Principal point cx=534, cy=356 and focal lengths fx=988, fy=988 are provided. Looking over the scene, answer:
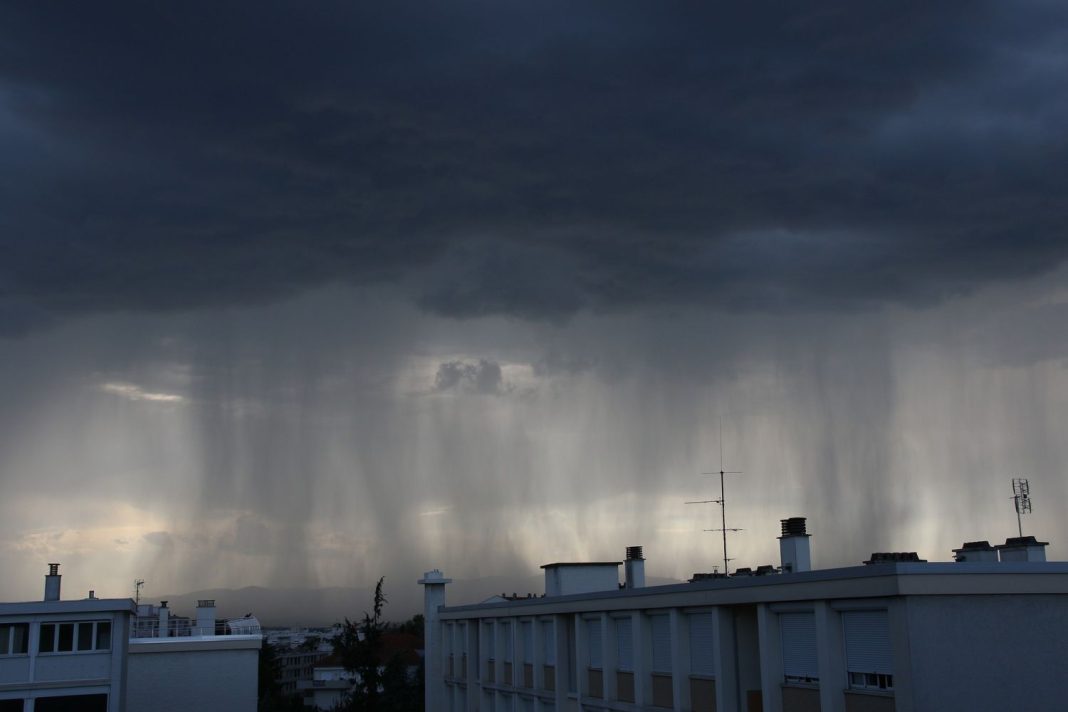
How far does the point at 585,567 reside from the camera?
52.2 metres

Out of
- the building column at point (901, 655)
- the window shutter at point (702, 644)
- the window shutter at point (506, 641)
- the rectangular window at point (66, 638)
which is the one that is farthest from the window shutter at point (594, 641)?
the rectangular window at point (66, 638)

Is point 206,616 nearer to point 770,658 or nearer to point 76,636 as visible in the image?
point 76,636

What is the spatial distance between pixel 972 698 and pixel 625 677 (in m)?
16.9

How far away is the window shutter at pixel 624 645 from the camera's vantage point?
1500 inches

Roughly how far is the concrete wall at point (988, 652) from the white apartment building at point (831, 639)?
0.03m

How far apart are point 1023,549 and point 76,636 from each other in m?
38.1

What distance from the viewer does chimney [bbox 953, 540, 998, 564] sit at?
109ft

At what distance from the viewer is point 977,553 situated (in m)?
33.3

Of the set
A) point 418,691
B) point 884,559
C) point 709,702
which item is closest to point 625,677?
point 709,702

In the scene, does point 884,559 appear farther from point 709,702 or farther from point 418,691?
point 418,691

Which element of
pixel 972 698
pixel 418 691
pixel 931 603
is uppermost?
pixel 931 603

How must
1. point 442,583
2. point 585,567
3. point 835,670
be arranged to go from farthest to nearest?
1. point 442,583
2. point 585,567
3. point 835,670

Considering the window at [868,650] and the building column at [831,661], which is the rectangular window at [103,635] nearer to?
the building column at [831,661]

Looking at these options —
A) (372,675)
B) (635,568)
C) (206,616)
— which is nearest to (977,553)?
(635,568)
